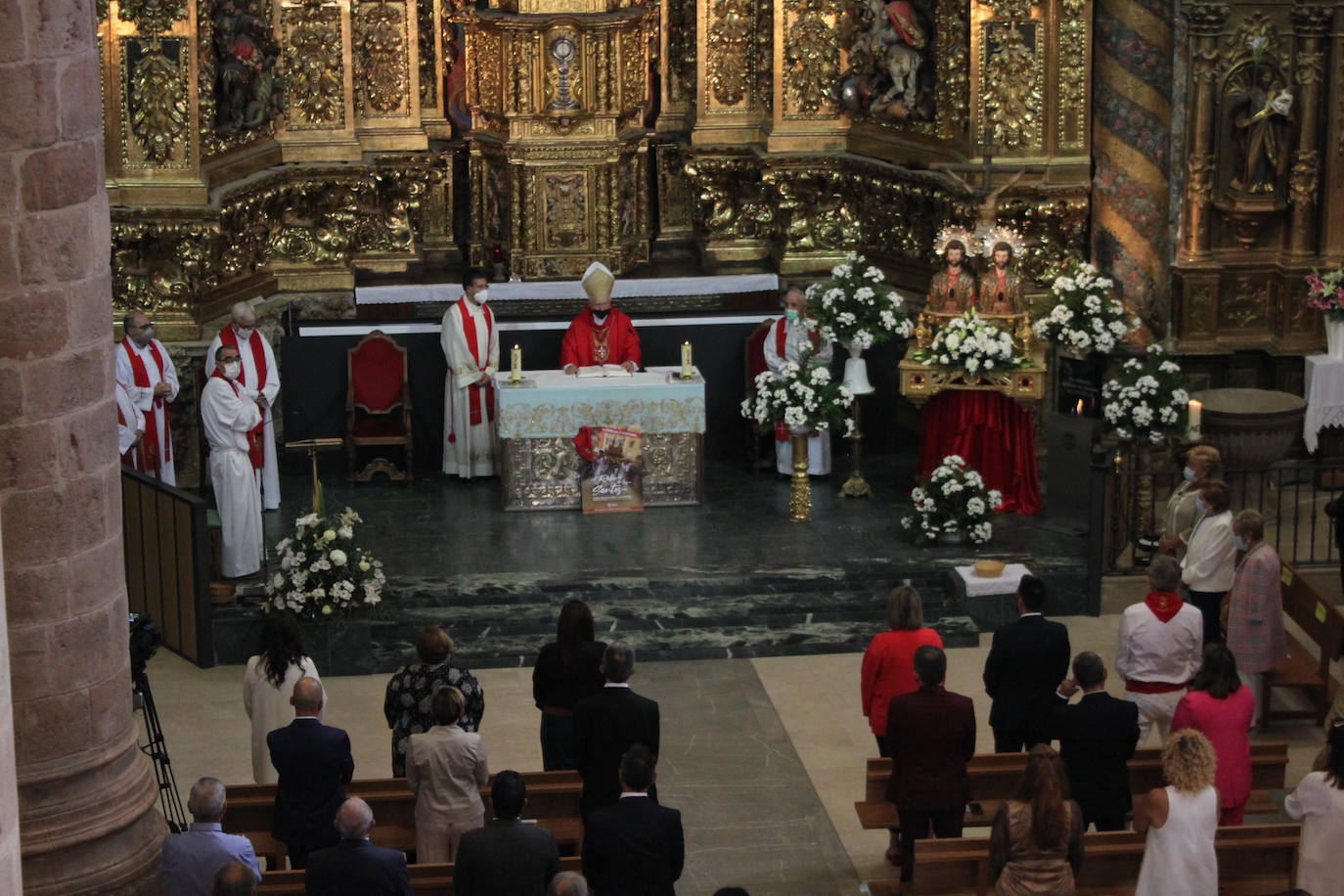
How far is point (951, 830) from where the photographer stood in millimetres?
10945

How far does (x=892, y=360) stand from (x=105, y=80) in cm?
710

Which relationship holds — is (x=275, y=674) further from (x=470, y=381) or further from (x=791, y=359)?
(x=791, y=359)

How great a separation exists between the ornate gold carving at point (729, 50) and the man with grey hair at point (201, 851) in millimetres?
13025

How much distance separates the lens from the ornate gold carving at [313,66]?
66.0 ft

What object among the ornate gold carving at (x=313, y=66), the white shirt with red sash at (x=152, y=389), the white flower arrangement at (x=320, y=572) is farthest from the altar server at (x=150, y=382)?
the ornate gold carving at (x=313, y=66)

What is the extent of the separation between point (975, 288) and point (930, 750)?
780cm

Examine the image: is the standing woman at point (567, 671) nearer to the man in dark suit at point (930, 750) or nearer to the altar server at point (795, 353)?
the man in dark suit at point (930, 750)

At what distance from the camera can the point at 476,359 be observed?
18.7 m

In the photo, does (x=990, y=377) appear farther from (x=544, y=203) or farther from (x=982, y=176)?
(x=544, y=203)

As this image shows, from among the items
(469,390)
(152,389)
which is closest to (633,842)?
(152,389)

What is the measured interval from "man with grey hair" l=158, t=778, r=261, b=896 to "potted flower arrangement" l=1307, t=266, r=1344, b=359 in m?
11.4

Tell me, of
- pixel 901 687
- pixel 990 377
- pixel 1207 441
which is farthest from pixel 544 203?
pixel 901 687

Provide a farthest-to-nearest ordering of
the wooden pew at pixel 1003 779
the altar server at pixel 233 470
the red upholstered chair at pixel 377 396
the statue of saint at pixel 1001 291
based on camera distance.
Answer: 1. the red upholstered chair at pixel 377 396
2. the statue of saint at pixel 1001 291
3. the altar server at pixel 233 470
4. the wooden pew at pixel 1003 779

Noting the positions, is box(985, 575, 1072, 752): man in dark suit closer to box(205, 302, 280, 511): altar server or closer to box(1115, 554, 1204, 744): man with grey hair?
box(1115, 554, 1204, 744): man with grey hair
